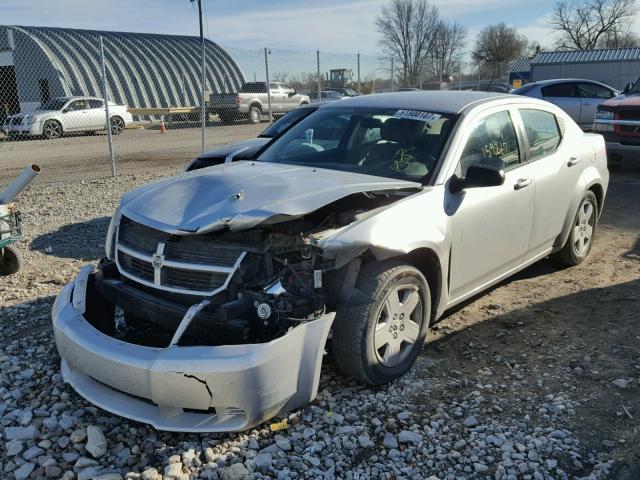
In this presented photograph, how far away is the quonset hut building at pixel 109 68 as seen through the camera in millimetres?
28312

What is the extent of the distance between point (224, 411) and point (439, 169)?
213cm

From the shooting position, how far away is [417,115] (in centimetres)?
443

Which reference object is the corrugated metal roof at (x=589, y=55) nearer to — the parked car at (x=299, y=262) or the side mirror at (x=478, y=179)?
the parked car at (x=299, y=262)

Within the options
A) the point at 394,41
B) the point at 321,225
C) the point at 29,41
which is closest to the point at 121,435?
the point at 321,225

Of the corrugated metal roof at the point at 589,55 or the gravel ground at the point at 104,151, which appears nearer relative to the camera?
the gravel ground at the point at 104,151

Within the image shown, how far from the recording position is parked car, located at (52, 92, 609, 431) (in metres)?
2.98

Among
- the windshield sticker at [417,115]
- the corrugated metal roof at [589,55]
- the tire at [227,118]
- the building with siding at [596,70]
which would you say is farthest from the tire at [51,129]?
the corrugated metal roof at [589,55]

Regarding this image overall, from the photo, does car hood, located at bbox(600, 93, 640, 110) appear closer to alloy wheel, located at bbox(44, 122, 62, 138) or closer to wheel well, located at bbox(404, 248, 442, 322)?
wheel well, located at bbox(404, 248, 442, 322)

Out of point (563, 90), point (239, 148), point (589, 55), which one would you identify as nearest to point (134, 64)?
point (563, 90)

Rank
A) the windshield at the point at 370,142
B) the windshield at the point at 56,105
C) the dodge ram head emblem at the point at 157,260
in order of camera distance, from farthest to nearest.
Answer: the windshield at the point at 56,105 → the windshield at the point at 370,142 → the dodge ram head emblem at the point at 157,260

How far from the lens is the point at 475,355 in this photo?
4.12 meters

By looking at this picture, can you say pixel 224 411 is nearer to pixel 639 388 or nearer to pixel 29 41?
pixel 639 388

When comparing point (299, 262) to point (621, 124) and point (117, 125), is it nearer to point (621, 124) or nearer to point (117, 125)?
point (621, 124)

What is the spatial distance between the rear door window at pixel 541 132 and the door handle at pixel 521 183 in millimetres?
305
